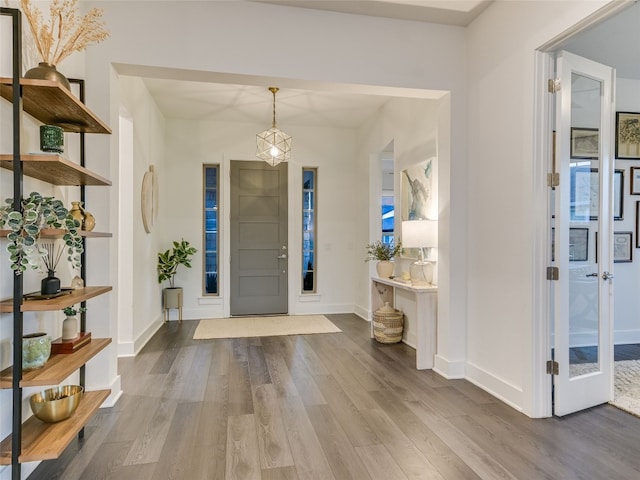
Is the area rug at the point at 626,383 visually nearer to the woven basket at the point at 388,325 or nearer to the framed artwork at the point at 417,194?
the framed artwork at the point at 417,194

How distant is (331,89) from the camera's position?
3.20 metres

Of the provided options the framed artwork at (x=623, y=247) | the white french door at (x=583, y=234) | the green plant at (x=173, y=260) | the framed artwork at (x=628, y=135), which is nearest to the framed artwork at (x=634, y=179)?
the framed artwork at (x=628, y=135)

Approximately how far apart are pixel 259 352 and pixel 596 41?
14.2 ft

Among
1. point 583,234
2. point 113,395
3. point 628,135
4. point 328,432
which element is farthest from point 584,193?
point 113,395

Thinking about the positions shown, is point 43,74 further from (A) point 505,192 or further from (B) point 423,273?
(B) point 423,273

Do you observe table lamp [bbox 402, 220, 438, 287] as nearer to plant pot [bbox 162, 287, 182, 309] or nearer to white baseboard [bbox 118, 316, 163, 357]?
white baseboard [bbox 118, 316, 163, 357]

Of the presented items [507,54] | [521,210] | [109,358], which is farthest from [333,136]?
[109,358]

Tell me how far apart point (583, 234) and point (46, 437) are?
11.0 ft

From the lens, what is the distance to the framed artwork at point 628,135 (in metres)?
4.26

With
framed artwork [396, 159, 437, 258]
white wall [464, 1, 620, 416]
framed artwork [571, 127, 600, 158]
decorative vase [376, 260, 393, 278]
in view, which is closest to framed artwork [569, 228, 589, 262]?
white wall [464, 1, 620, 416]

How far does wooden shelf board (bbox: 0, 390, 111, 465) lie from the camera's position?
63.2 inches

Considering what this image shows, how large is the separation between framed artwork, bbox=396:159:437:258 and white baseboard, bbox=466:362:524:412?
142 centimetres

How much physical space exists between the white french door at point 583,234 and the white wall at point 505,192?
166 millimetres

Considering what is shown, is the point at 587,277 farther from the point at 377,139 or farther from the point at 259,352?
the point at 377,139
